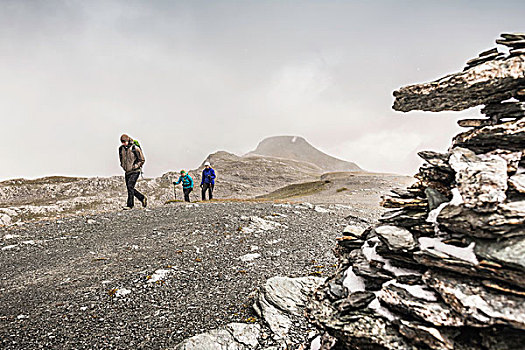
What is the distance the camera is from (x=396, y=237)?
227 inches

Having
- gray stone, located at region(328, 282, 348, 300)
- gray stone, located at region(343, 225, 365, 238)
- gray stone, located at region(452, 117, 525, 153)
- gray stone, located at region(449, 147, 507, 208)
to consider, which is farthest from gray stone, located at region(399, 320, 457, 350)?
gray stone, located at region(452, 117, 525, 153)

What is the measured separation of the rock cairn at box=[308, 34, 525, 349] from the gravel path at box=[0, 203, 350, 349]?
4150 mm

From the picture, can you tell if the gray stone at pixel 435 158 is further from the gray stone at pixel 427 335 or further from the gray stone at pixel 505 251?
the gray stone at pixel 427 335

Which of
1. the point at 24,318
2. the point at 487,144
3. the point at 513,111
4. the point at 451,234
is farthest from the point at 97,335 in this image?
the point at 513,111

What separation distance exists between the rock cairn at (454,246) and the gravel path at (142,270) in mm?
4150

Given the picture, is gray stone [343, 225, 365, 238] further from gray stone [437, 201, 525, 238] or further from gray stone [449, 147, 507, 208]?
gray stone [449, 147, 507, 208]

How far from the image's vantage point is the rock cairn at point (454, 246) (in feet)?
14.2

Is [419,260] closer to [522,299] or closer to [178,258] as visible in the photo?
[522,299]

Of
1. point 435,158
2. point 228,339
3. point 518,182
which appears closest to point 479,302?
point 518,182

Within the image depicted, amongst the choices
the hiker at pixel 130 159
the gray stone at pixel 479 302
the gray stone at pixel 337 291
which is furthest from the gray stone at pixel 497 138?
the hiker at pixel 130 159

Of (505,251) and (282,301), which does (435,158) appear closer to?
(505,251)

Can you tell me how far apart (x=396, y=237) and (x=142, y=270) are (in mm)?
9481

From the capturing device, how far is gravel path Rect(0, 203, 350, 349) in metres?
7.89

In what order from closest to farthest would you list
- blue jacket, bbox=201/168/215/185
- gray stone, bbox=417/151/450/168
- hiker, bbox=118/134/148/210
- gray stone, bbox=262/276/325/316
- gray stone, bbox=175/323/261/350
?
gray stone, bbox=417/151/450/168 → gray stone, bbox=175/323/261/350 → gray stone, bbox=262/276/325/316 → hiker, bbox=118/134/148/210 → blue jacket, bbox=201/168/215/185
